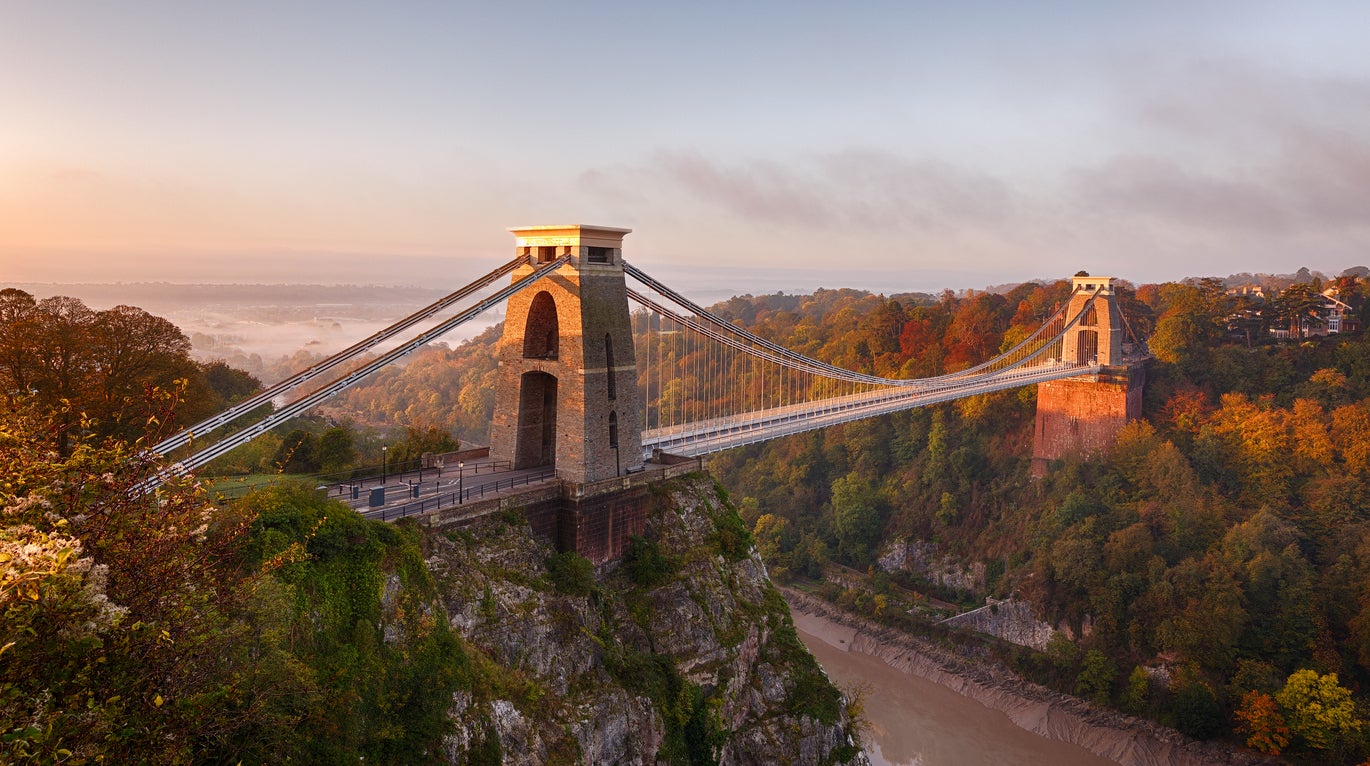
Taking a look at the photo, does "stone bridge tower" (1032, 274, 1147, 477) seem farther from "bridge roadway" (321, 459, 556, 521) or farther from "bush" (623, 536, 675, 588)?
"bridge roadway" (321, 459, 556, 521)

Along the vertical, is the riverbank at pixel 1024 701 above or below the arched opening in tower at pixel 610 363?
below

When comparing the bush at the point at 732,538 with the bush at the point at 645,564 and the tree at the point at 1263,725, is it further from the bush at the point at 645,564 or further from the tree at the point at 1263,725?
the tree at the point at 1263,725

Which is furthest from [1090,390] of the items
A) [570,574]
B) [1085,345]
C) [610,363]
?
[570,574]

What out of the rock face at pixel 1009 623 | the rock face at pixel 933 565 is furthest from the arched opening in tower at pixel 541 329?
the rock face at pixel 933 565

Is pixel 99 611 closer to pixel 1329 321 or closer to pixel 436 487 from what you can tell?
pixel 436 487

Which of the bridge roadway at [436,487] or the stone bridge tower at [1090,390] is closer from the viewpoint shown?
the bridge roadway at [436,487]
